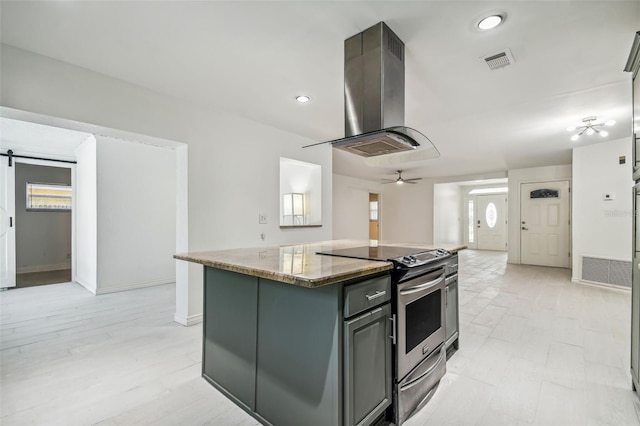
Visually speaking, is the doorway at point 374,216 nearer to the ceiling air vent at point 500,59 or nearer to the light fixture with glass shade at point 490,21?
the ceiling air vent at point 500,59

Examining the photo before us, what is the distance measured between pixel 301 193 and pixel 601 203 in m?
4.97

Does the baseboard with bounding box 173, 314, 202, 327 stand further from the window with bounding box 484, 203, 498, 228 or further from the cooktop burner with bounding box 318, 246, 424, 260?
the window with bounding box 484, 203, 498, 228

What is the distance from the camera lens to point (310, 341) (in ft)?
4.73

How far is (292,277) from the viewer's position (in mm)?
1228

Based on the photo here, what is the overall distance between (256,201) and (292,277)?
2674mm

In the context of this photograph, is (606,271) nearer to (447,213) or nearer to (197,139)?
(447,213)

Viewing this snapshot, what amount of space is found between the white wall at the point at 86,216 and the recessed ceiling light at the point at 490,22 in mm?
5119

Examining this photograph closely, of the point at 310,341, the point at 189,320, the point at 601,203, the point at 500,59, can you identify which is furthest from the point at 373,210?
the point at 310,341

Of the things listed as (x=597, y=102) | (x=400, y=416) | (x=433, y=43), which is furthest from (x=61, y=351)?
(x=597, y=102)

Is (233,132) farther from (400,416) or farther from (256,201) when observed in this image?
(400,416)

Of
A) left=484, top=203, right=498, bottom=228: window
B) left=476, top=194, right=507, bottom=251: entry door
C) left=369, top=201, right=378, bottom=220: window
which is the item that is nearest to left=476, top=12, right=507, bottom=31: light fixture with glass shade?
left=369, top=201, right=378, bottom=220: window

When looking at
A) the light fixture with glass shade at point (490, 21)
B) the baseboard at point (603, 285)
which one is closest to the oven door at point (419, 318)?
the light fixture with glass shade at point (490, 21)

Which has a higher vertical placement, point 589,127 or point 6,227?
point 589,127

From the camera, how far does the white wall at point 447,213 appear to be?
865 centimetres
